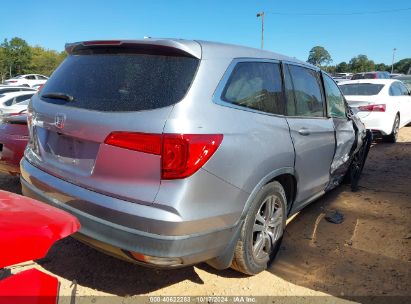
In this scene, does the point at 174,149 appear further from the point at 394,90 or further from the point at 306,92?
the point at 394,90

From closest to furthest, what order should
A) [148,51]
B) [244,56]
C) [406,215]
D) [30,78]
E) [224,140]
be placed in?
[224,140], [148,51], [244,56], [406,215], [30,78]

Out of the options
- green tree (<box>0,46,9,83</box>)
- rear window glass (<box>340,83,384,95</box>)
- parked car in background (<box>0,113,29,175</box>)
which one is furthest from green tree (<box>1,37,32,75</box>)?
parked car in background (<box>0,113,29,175</box>)

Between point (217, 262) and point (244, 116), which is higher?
point (244, 116)

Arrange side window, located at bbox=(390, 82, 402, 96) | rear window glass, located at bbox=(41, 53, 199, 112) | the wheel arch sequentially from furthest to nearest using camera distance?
side window, located at bbox=(390, 82, 402, 96)
the wheel arch
rear window glass, located at bbox=(41, 53, 199, 112)

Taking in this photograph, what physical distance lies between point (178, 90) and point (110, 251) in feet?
3.60

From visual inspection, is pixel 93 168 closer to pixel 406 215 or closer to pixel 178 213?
pixel 178 213

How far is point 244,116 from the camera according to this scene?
2715 millimetres

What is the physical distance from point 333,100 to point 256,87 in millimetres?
1826

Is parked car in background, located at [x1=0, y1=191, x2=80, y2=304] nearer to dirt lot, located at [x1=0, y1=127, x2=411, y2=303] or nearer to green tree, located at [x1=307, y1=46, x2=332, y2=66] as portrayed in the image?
dirt lot, located at [x1=0, y1=127, x2=411, y2=303]

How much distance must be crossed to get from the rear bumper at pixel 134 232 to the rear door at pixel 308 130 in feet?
3.57

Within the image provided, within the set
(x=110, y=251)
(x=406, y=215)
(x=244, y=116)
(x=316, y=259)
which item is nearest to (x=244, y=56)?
(x=244, y=116)

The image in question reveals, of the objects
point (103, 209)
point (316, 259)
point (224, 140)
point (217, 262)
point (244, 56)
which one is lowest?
point (316, 259)

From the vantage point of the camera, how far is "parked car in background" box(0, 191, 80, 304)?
4.25 ft

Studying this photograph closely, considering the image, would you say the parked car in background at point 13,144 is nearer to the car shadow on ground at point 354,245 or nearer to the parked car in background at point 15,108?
the car shadow on ground at point 354,245
